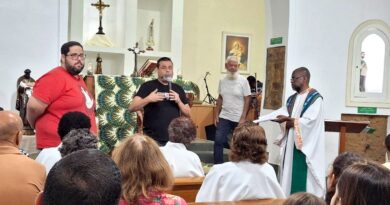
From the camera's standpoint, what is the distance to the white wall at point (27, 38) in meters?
5.51

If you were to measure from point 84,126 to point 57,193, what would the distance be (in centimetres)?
206

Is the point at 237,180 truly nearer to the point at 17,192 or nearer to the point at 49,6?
the point at 17,192

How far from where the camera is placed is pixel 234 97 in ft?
21.9

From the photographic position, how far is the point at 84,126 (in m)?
3.06

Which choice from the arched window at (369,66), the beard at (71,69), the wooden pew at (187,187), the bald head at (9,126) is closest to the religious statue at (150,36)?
the arched window at (369,66)

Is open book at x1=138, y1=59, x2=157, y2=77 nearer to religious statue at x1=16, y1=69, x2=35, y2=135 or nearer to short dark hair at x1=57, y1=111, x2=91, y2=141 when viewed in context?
religious statue at x1=16, y1=69, x2=35, y2=135

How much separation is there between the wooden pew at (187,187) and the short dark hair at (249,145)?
52cm

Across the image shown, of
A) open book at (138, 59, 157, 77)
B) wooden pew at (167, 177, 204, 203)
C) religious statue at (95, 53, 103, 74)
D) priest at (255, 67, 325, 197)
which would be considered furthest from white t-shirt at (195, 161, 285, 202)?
religious statue at (95, 53, 103, 74)

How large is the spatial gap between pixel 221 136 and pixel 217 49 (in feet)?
16.0

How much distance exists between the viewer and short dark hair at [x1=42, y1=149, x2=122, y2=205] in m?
1.05

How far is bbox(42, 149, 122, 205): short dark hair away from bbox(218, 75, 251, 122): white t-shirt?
5.53m

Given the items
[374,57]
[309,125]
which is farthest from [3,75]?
[374,57]

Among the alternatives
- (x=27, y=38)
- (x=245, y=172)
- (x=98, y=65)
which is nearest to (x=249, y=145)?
(x=245, y=172)

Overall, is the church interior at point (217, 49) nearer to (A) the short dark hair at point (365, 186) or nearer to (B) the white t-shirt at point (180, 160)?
(B) the white t-shirt at point (180, 160)
